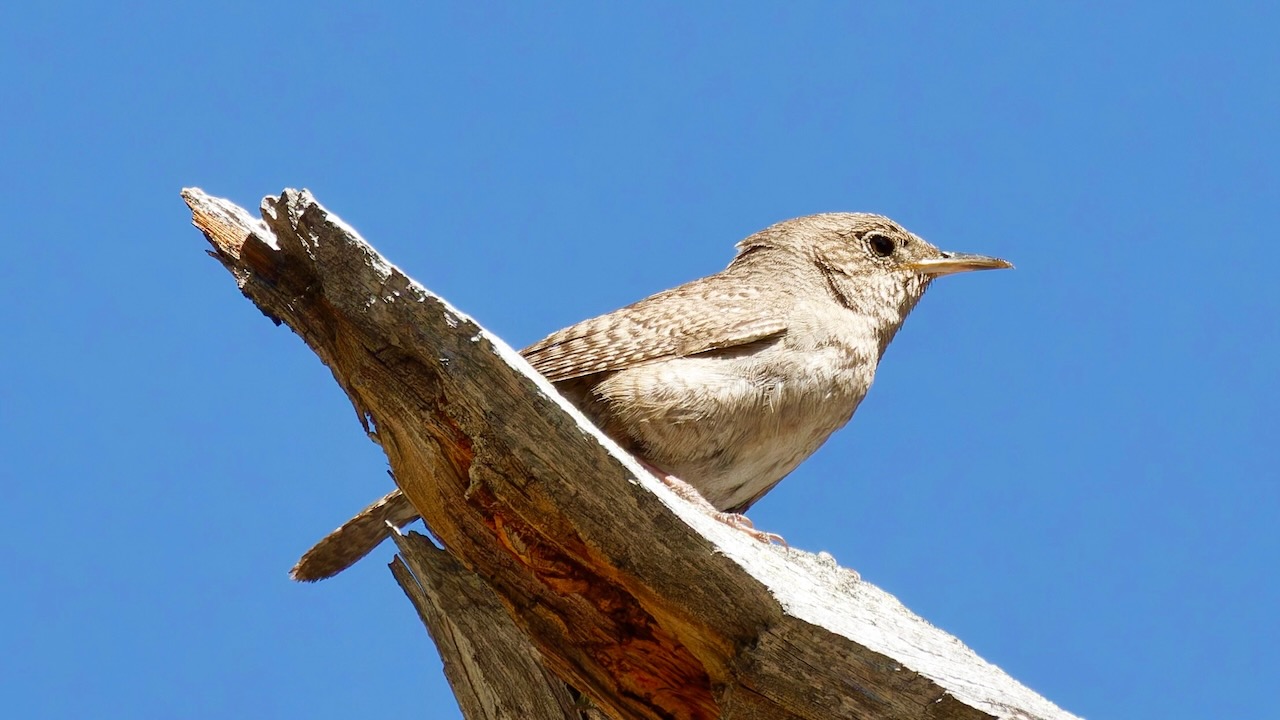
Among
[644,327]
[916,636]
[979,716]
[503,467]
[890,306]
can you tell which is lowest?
[979,716]

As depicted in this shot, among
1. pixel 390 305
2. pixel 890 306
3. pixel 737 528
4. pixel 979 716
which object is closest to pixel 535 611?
pixel 737 528

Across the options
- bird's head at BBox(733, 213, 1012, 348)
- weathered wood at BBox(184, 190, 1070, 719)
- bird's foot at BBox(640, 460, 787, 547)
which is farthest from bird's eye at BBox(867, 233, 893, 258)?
weathered wood at BBox(184, 190, 1070, 719)

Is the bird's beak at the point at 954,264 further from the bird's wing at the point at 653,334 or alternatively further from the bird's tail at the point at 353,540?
the bird's tail at the point at 353,540

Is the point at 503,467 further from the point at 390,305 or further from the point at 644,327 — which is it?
the point at 644,327

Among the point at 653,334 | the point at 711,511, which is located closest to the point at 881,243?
the point at 653,334

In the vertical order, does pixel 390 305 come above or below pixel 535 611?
above

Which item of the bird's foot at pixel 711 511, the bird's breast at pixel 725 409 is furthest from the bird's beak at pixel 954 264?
the bird's foot at pixel 711 511

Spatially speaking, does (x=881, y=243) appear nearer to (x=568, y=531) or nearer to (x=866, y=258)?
A: (x=866, y=258)
